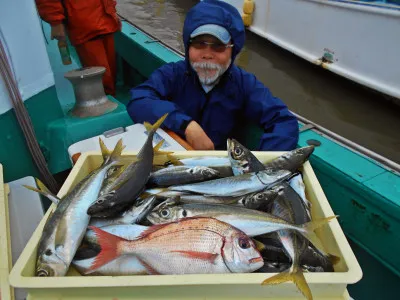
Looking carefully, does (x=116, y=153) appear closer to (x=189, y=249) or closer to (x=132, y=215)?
(x=132, y=215)

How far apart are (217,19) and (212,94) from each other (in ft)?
1.78

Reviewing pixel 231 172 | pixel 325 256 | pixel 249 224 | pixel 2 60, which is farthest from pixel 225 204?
pixel 2 60

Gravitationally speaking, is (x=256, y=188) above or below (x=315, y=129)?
above

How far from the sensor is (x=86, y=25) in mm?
3592

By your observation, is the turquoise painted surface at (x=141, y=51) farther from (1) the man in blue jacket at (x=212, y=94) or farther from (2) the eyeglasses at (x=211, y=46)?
(2) the eyeglasses at (x=211, y=46)

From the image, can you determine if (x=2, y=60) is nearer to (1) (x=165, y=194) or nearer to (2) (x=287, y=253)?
(1) (x=165, y=194)

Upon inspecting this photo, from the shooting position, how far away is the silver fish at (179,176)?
1400mm

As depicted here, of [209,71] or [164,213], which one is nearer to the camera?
[164,213]

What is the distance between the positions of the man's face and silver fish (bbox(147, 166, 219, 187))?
1.04 metres

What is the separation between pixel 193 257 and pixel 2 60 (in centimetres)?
188

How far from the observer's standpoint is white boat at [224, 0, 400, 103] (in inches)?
177

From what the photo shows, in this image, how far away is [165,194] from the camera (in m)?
1.32

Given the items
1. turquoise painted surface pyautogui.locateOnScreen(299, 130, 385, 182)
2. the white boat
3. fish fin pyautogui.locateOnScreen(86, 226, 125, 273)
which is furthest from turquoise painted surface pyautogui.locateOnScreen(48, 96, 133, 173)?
the white boat

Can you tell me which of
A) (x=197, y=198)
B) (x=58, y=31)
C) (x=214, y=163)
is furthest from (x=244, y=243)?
(x=58, y=31)
